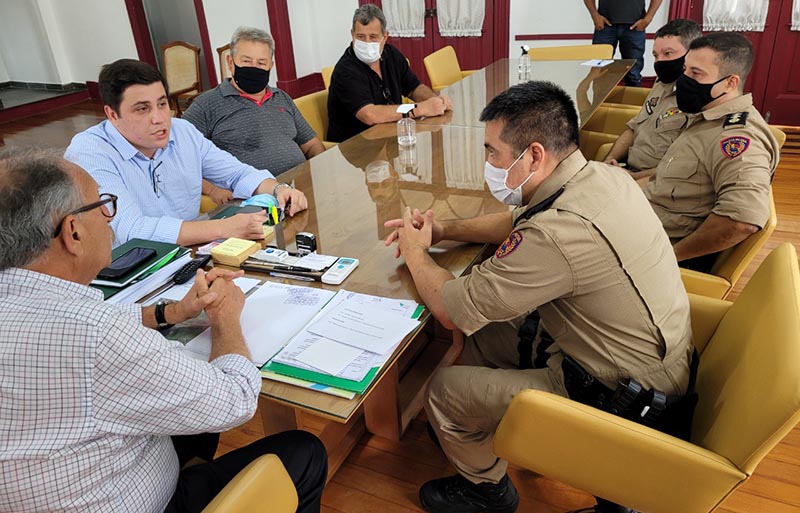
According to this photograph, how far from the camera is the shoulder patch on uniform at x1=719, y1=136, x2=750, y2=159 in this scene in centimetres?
194

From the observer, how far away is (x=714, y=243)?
6.33ft

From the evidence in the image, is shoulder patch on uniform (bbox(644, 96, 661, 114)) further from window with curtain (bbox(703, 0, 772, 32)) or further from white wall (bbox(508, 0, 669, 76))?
white wall (bbox(508, 0, 669, 76))

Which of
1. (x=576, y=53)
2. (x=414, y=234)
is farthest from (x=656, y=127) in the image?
(x=576, y=53)

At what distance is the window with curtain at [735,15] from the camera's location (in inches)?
187

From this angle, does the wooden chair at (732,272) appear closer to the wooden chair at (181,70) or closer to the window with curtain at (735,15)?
the window with curtain at (735,15)

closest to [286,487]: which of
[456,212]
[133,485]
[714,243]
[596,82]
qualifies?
[133,485]

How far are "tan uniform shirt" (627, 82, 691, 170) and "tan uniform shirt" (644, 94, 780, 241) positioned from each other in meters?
0.54

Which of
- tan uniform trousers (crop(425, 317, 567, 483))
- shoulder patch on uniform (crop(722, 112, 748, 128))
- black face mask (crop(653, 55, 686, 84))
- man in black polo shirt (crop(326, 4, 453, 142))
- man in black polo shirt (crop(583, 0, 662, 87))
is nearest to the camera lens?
tan uniform trousers (crop(425, 317, 567, 483))

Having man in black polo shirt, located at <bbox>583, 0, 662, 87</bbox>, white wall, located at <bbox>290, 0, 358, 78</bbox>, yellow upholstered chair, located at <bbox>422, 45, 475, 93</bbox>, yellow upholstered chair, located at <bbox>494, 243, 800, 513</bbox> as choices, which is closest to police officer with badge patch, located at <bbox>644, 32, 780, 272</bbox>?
yellow upholstered chair, located at <bbox>494, 243, 800, 513</bbox>

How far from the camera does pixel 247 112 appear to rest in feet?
8.95

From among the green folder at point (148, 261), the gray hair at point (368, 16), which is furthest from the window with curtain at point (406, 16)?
the green folder at point (148, 261)

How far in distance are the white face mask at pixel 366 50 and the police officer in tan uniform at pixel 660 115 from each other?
148 centimetres

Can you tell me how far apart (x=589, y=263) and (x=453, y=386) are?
0.51 meters

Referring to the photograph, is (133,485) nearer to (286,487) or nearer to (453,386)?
(286,487)
